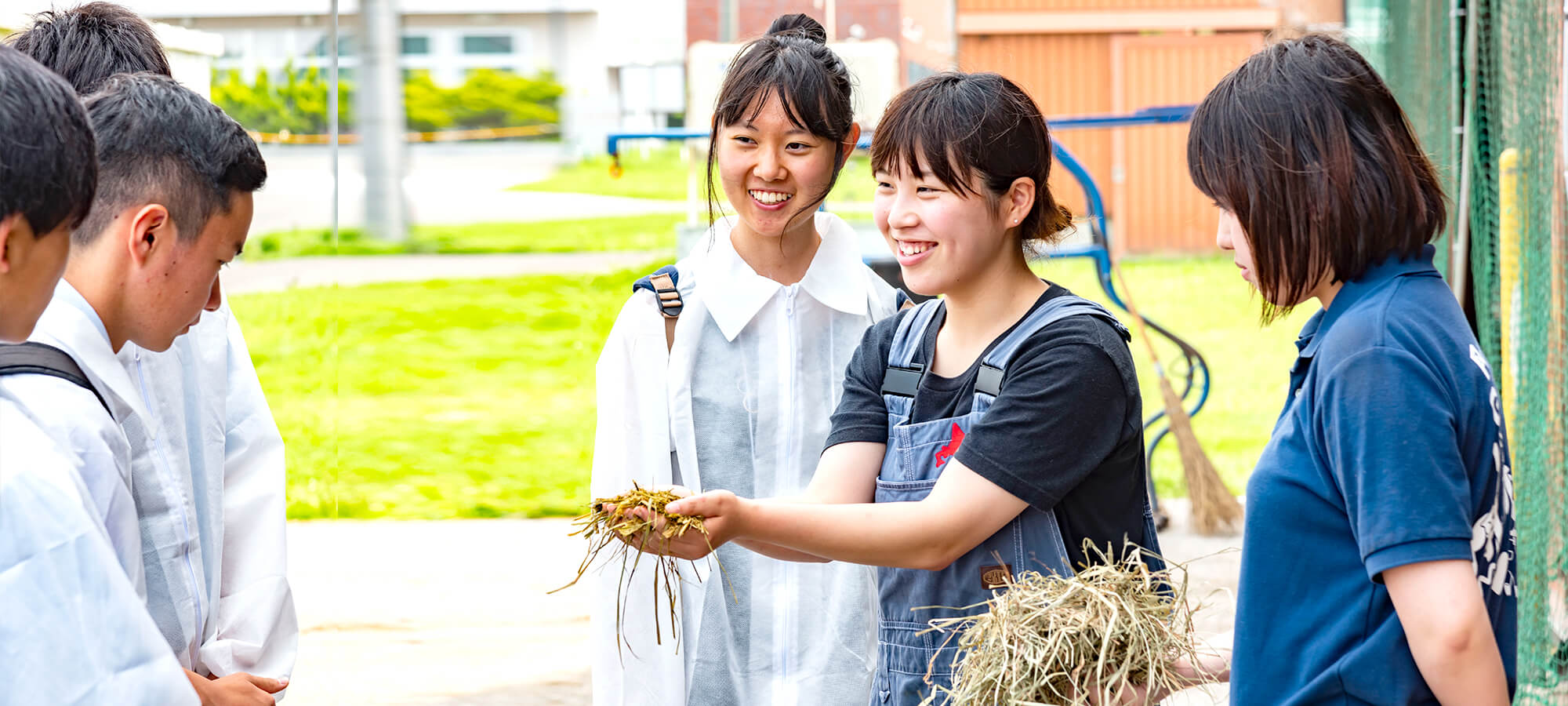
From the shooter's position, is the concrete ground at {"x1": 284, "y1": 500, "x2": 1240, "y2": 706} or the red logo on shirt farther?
the concrete ground at {"x1": 284, "y1": 500, "x2": 1240, "y2": 706}

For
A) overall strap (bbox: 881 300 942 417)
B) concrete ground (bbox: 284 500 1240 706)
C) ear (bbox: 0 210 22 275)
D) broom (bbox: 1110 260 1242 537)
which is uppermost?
ear (bbox: 0 210 22 275)

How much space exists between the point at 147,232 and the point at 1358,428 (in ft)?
4.04

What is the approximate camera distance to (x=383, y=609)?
15.4ft

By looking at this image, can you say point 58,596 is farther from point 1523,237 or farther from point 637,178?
point 637,178

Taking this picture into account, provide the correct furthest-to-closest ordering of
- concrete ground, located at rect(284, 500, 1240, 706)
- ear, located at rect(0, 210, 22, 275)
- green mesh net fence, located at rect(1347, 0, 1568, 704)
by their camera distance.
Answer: concrete ground, located at rect(284, 500, 1240, 706)
green mesh net fence, located at rect(1347, 0, 1568, 704)
ear, located at rect(0, 210, 22, 275)

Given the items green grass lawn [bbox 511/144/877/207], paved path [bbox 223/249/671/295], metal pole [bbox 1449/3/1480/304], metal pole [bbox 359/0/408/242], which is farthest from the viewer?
green grass lawn [bbox 511/144/877/207]

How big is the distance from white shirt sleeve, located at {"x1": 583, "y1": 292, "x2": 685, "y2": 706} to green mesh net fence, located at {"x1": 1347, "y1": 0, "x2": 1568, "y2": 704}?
4.27 feet

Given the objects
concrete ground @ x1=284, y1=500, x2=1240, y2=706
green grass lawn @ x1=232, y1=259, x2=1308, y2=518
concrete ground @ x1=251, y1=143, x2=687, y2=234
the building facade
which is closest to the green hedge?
the building facade

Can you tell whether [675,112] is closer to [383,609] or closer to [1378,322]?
[383,609]

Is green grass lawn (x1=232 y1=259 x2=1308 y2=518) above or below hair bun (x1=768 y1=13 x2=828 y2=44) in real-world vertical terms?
below

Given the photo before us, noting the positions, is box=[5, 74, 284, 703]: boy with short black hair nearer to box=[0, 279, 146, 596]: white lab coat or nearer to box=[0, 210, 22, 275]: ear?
box=[0, 279, 146, 596]: white lab coat

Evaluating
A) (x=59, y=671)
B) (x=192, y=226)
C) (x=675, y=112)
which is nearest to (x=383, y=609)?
(x=192, y=226)

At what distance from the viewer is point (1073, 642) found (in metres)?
1.39

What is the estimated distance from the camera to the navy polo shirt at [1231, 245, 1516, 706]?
1.16 meters
